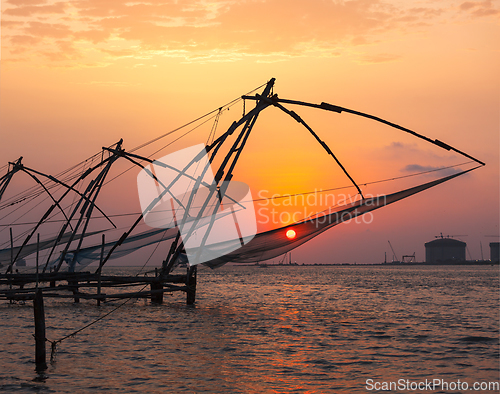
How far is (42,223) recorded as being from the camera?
70.2ft

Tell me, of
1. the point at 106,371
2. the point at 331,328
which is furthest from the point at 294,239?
the point at 106,371

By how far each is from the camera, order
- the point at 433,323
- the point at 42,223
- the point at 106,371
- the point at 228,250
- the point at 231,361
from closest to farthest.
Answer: the point at 106,371 → the point at 231,361 → the point at 228,250 → the point at 433,323 → the point at 42,223

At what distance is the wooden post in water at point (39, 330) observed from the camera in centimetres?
1026

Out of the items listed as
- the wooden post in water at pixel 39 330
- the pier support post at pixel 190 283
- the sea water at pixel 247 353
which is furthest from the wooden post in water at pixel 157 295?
the wooden post in water at pixel 39 330

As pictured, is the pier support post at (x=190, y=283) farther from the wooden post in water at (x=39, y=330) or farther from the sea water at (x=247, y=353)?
the wooden post in water at (x=39, y=330)

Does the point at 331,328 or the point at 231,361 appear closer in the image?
the point at 231,361

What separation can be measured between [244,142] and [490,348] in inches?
355

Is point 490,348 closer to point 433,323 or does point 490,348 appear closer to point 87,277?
point 433,323

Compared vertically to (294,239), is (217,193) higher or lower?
higher

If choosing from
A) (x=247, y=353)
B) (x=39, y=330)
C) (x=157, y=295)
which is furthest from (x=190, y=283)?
(x=39, y=330)

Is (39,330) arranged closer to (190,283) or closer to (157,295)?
(190,283)

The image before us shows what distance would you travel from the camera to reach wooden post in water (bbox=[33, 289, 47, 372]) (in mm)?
10258

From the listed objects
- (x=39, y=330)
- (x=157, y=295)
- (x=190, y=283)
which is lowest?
(x=157, y=295)

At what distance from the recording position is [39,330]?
1030cm
